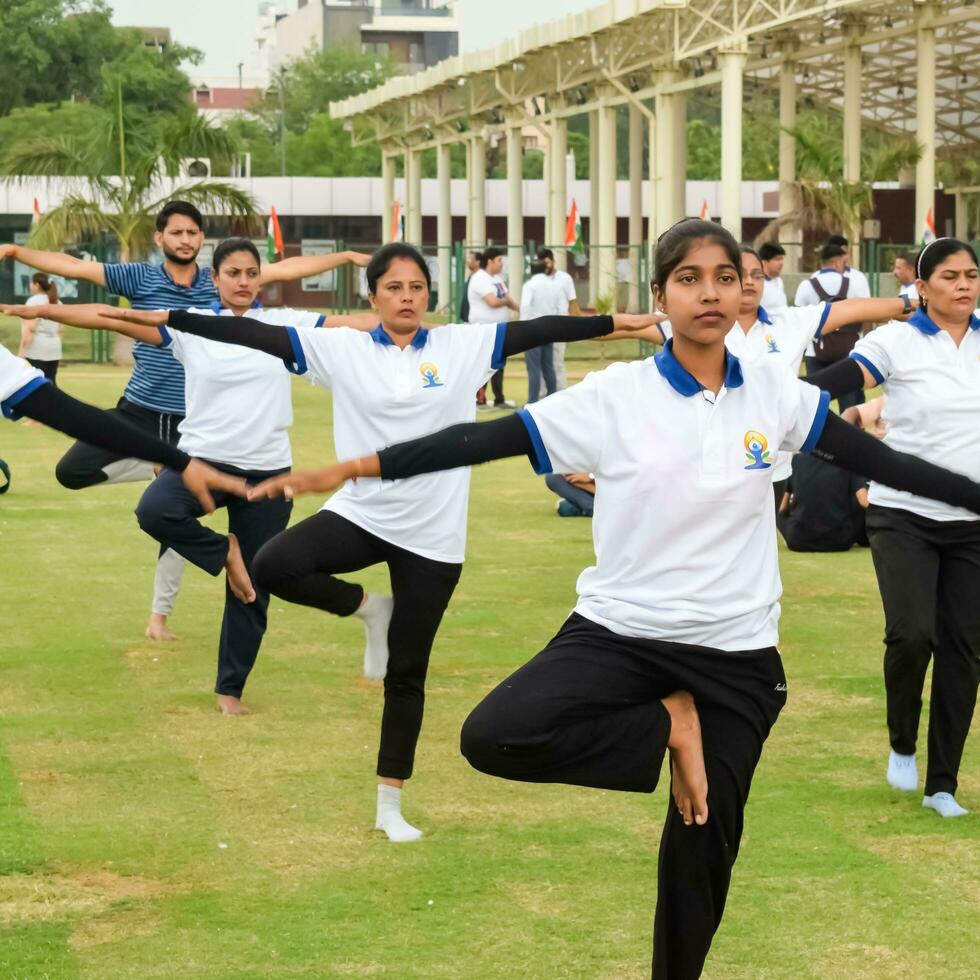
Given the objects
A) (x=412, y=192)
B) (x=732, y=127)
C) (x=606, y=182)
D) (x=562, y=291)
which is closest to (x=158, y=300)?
(x=562, y=291)

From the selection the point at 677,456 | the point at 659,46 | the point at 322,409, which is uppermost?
the point at 659,46

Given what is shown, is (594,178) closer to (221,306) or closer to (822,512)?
(822,512)

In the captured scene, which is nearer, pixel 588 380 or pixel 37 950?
pixel 588 380

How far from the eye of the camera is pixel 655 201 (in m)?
39.2

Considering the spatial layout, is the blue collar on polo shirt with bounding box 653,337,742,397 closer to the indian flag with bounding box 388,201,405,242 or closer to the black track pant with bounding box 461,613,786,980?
the black track pant with bounding box 461,613,786,980

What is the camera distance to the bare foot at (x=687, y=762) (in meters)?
4.54

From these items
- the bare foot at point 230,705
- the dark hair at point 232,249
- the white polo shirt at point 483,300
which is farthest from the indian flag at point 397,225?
the bare foot at point 230,705

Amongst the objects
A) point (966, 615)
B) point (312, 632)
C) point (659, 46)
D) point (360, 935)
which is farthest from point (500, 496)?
point (659, 46)

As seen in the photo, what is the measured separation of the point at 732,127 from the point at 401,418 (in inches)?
1122

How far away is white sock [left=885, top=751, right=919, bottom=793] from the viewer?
736cm

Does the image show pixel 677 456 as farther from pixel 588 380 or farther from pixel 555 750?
pixel 555 750

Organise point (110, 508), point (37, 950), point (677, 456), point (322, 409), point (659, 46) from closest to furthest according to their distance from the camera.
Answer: point (677, 456) < point (37, 950) < point (110, 508) < point (322, 409) < point (659, 46)

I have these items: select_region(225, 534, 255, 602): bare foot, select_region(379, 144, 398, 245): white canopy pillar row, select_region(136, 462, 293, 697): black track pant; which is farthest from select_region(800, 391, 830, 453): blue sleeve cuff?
select_region(379, 144, 398, 245): white canopy pillar row

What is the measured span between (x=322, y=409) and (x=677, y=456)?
893 inches
